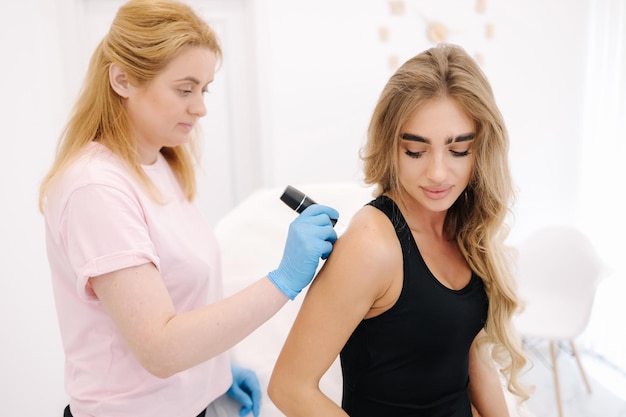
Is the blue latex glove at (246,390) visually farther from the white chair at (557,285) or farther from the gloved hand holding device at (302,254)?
the white chair at (557,285)

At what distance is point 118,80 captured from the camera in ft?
3.53

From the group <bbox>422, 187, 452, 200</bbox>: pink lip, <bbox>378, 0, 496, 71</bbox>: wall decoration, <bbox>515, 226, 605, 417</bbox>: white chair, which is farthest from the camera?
<bbox>378, 0, 496, 71</bbox>: wall decoration

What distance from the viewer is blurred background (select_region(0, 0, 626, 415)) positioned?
2787 millimetres

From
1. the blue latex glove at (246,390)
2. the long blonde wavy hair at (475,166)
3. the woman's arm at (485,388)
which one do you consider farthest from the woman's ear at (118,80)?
the woman's arm at (485,388)

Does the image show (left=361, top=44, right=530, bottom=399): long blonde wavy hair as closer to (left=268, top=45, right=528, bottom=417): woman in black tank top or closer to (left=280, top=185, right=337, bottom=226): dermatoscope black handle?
(left=268, top=45, right=528, bottom=417): woman in black tank top

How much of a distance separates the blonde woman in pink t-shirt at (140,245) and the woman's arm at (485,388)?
19.1 inches

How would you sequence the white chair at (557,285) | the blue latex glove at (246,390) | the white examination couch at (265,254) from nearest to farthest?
the blue latex glove at (246,390) → the white examination couch at (265,254) → the white chair at (557,285)

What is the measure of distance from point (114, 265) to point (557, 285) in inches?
87.9

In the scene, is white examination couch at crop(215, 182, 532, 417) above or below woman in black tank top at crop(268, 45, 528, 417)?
below

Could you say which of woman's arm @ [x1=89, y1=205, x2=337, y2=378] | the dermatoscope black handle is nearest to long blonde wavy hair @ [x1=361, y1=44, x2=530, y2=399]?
the dermatoscope black handle

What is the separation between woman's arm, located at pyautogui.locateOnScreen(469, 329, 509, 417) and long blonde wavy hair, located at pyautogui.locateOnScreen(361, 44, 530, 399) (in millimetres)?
31

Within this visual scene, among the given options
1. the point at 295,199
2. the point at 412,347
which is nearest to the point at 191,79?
the point at 295,199

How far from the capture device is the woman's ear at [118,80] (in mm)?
1066

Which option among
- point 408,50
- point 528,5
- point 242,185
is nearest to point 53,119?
point 242,185
